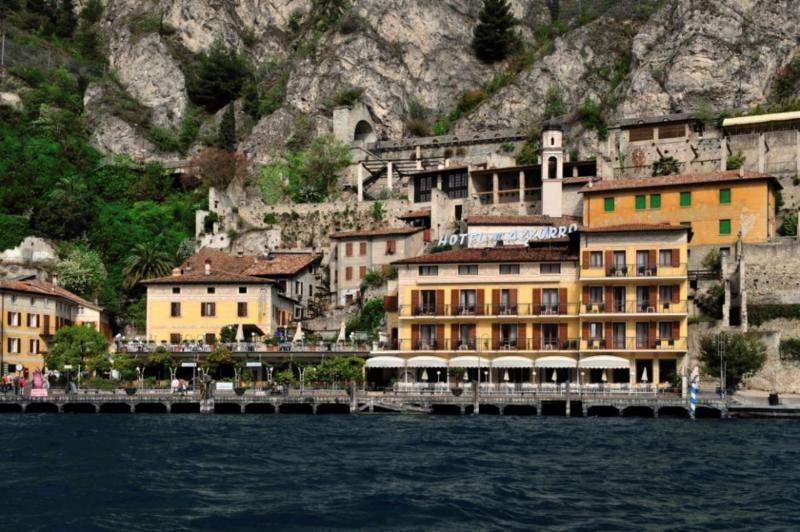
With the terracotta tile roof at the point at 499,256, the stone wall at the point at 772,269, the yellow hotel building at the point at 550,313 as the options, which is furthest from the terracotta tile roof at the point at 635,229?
the stone wall at the point at 772,269

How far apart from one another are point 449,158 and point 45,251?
1421 inches

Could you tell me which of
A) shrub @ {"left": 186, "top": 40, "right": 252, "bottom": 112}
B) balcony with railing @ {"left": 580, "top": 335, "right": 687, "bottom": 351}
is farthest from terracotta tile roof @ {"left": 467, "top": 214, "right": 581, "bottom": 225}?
shrub @ {"left": 186, "top": 40, "right": 252, "bottom": 112}

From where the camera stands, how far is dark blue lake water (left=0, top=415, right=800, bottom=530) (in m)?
36.6

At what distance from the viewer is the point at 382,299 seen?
86.4m

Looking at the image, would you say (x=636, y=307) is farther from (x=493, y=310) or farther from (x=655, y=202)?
(x=655, y=202)

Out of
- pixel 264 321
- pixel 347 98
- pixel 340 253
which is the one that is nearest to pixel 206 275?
pixel 264 321

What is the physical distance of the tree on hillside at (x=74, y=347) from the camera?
78.9 metres

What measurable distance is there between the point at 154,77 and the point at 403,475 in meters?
99.4

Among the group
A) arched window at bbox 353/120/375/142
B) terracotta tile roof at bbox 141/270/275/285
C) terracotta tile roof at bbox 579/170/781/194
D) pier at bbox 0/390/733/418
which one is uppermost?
arched window at bbox 353/120/375/142

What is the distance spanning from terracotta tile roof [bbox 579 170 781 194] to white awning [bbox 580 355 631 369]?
16.8m

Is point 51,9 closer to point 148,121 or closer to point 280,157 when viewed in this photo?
point 148,121

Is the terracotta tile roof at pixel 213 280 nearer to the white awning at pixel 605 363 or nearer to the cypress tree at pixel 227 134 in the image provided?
the white awning at pixel 605 363

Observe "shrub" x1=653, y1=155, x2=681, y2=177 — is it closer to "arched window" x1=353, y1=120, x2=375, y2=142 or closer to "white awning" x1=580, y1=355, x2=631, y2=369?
"white awning" x1=580, y1=355, x2=631, y2=369

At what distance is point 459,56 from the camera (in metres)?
129
